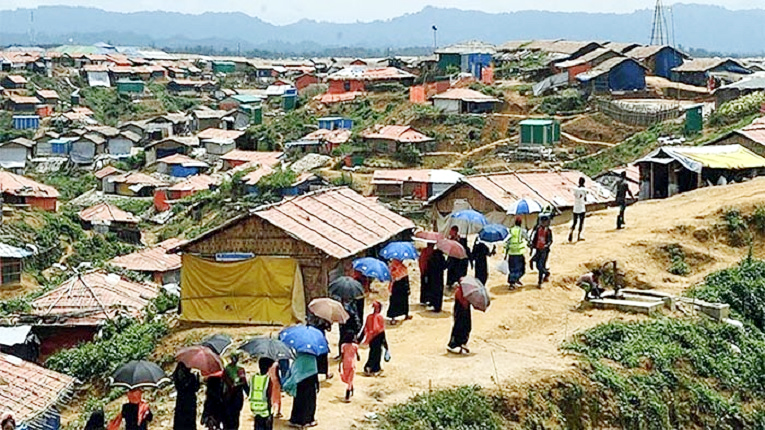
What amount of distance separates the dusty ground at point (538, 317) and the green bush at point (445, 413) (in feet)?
0.90

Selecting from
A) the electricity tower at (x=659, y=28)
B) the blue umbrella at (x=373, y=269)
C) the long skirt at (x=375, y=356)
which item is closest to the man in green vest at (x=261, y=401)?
the long skirt at (x=375, y=356)

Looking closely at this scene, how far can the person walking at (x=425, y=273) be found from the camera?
17.4 meters

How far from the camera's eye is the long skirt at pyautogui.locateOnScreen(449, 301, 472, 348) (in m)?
14.6

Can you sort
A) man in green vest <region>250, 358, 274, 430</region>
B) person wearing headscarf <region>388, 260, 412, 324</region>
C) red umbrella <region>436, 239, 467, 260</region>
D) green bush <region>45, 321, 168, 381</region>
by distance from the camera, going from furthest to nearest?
green bush <region>45, 321, 168, 381</region>
red umbrella <region>436, 239, 467, 260</region>
person wearing headscarf <region>388, 260, 412, 324</region>
man in green vest <region>250, 358, 274, 430</region>

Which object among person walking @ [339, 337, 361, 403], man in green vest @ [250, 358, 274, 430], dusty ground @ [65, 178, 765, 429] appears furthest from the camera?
dusty ground @ [65, 178, 765, 429]

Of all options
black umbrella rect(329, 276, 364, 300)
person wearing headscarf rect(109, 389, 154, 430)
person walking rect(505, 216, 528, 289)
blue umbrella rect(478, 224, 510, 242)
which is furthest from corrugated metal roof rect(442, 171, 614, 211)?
person wearing headscarf rect(109, 389, 154, 430)

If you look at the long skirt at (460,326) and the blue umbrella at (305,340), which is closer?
the blue umbrella at (305,340)

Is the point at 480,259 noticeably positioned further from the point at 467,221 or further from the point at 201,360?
the point at 201,360

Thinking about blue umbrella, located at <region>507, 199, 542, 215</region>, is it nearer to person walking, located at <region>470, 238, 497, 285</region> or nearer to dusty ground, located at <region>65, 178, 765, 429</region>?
dusty ground, located at <region>65, 178, 765, 429</region>

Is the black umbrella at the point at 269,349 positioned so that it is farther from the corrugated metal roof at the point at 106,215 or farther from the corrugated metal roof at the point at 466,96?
the corrugated metal roof at the point at 466,96

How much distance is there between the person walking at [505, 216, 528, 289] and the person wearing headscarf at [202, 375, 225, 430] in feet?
25.9

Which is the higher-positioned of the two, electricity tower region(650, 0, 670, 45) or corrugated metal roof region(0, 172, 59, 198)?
electricity tower region(650, 0, 670, 45)

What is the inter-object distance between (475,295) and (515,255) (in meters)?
4.22

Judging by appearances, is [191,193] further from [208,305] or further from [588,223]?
[208,305]
